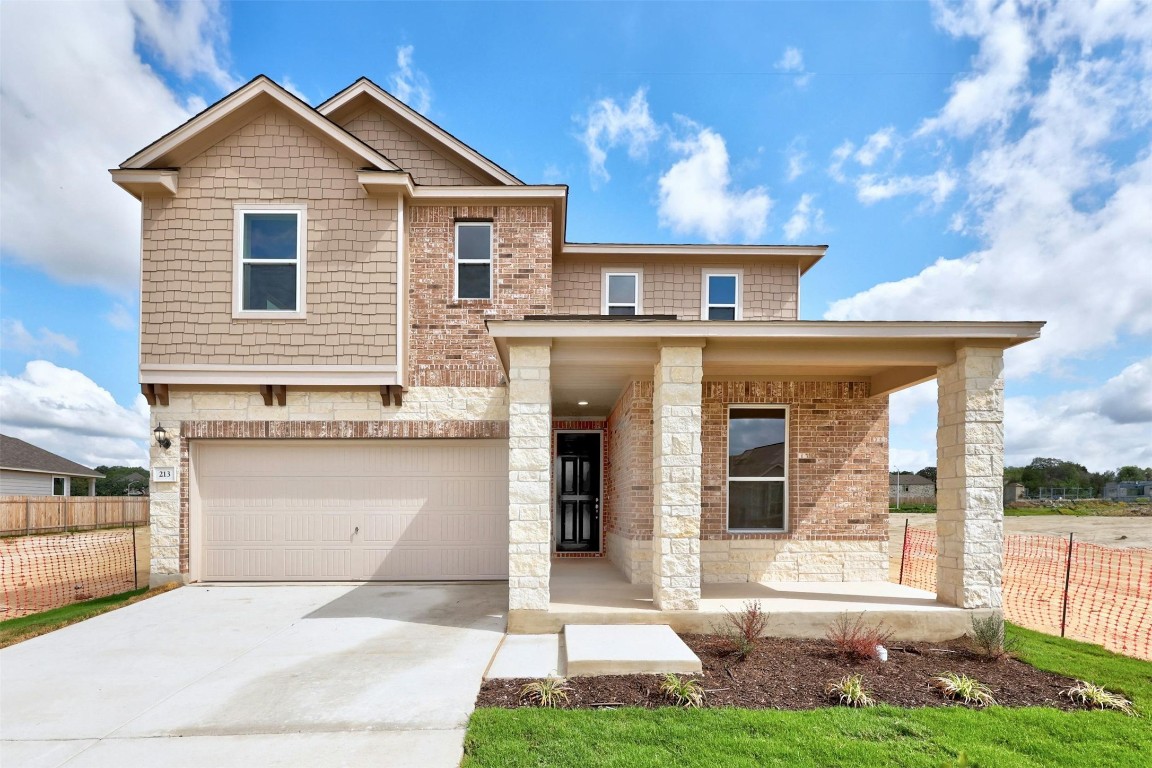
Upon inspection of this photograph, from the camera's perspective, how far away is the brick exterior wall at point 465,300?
10.4 meters

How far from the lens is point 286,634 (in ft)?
23.6

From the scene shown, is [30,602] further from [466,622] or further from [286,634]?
[466,622]

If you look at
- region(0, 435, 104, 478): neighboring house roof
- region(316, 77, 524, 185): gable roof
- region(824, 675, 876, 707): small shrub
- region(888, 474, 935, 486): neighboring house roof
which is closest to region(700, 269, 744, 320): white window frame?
region(316, 77, 524, 185): gable roof

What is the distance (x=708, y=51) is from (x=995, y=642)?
10.4m

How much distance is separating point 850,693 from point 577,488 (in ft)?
27.1

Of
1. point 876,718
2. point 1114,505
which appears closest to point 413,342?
point 876,718

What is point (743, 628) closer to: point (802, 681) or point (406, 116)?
point (802, 681)

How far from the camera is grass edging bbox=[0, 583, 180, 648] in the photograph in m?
7.62

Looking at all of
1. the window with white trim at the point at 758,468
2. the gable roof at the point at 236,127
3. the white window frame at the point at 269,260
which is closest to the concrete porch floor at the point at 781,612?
the window with white trim at the point at 758,468

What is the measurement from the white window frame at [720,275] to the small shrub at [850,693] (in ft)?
26.4

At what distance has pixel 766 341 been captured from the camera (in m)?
7.43

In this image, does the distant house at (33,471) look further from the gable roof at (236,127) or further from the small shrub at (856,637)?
the small shrub at (856,637)

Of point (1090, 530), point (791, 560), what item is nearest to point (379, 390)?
point (791, 560)

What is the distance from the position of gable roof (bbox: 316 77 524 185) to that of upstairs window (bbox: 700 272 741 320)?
420cm
